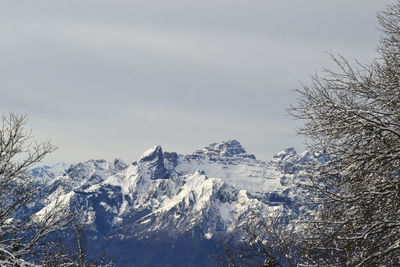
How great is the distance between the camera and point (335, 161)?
11.3 m

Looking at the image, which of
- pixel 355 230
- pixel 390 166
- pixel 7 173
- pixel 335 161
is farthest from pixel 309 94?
pixel 7 173

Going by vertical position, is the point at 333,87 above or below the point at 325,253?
above

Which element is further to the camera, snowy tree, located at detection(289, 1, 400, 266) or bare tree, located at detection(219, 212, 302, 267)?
bare tree, located at detection(219, 212, 302, 267)

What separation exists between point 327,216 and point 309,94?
10.9ft

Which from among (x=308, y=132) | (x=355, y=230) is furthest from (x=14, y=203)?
(x=355, y=230)

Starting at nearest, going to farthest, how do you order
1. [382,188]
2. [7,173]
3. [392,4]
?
1. [382,188]
2. [392,4]
3. [7,173]

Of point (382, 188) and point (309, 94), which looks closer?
point (382, 188)

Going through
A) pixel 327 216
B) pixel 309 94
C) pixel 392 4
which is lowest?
pixel 327 216

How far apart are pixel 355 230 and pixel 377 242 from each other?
648mm

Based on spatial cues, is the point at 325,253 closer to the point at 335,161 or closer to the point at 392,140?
the point at 335,161

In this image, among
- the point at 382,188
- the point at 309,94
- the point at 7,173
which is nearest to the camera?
the point at 382,188

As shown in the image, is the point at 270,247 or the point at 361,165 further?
the point at 270,247

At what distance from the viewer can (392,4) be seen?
1359cm

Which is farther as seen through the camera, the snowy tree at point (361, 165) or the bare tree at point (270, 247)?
the bare tree at point (270, 247)
